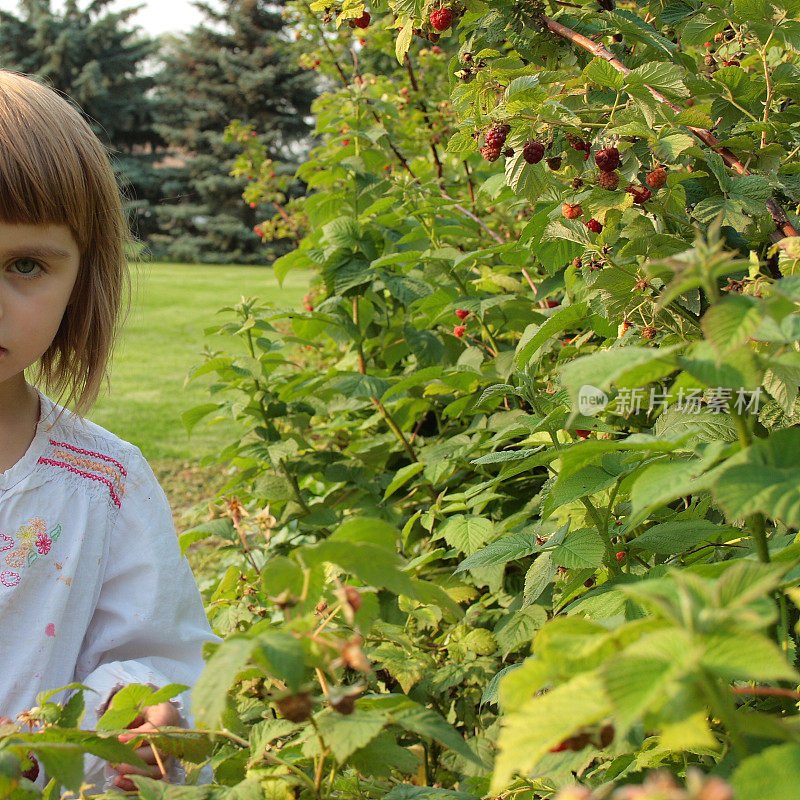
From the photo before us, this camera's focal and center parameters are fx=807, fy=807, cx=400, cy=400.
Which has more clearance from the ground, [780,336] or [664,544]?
[780,336]

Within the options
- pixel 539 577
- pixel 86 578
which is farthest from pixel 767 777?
pixel 86 578

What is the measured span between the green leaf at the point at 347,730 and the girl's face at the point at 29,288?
34.8 inches

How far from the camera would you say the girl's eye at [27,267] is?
129 centimetres

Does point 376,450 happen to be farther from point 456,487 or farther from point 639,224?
point 639,224

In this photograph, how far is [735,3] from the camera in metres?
1.35

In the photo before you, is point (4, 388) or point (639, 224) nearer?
point (639, 224)

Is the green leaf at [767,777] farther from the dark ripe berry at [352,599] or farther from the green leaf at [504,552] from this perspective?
the green leaf at [504,552]

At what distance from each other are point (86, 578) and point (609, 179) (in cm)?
112

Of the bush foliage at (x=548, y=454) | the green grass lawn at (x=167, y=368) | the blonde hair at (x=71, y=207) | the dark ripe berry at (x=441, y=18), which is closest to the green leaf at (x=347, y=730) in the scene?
the bush foliage at (x=548, y=454)

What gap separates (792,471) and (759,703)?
1.65 feet

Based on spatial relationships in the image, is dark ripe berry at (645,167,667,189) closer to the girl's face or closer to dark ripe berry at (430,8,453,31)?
dark ripe berry at (430,8,453,31)

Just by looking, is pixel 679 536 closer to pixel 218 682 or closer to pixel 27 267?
pixel 218 682

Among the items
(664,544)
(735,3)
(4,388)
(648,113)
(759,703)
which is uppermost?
(735,3)

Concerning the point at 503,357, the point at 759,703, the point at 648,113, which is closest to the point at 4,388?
the point at 503,357
